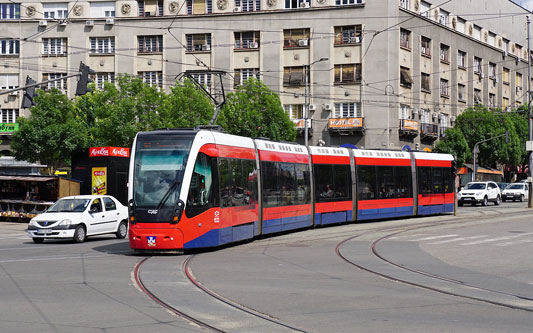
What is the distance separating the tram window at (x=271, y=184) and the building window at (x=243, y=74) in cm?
3554

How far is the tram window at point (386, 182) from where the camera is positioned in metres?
30.7

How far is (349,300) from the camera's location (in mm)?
10914

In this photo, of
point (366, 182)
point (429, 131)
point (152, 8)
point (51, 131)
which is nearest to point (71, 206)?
point (366, 182)

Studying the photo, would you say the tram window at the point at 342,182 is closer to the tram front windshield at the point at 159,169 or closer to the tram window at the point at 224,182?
the tram window at the point at 224,182

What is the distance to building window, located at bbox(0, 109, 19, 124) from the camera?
62156mm

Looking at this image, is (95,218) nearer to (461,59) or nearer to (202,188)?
(202,188)

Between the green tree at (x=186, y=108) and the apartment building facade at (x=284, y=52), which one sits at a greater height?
the apartment building facade at (x=284, y=52)

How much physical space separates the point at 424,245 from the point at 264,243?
14.9 ft

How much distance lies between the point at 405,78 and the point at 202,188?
42.5 m

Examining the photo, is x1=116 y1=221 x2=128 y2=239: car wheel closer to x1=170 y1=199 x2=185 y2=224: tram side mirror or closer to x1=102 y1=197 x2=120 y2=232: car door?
x1=102 y1=197 x2=120 y2=232: car door

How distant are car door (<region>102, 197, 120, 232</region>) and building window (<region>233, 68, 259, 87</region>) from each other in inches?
1361

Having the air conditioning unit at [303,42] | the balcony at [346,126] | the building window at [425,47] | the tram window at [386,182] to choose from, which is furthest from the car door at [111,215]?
the building window at [425,47]

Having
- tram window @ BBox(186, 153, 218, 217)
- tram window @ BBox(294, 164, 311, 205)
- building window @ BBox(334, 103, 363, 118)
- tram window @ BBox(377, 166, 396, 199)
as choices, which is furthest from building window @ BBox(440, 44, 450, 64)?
tram window @ BBox(186, 153, 218, 217)

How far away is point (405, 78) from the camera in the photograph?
→ 57969 millimetres
